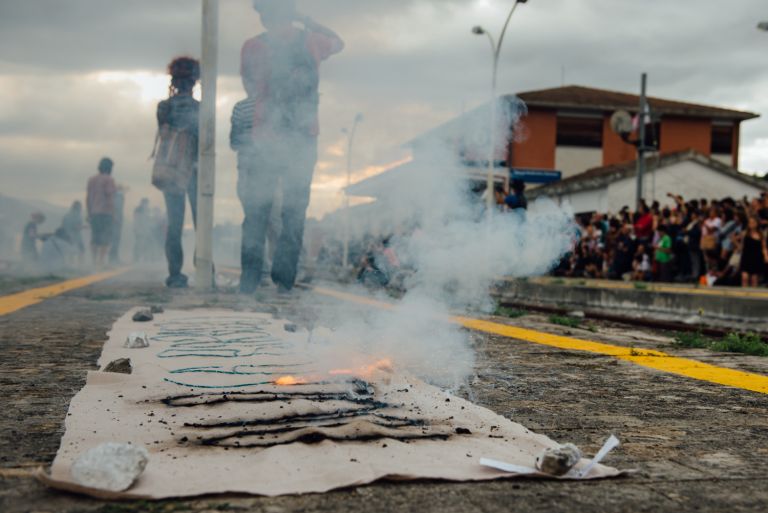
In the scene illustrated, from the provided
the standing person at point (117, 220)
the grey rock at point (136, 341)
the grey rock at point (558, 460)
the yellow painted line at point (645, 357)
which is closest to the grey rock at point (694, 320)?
the yellow painted line at point (645, 357)

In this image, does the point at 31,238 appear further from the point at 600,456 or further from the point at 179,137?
the point at 600,456

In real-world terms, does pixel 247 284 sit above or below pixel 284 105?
below

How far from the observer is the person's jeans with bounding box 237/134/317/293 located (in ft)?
27.1

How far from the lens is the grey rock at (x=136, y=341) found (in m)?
4.53

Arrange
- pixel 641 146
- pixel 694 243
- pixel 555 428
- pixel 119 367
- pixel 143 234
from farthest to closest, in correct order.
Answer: pixel 143 234 → pixel 641 146 → pixel 694 243 → pixel 119 367 → pixel 555 428

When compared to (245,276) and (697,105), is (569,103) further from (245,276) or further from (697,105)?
(245,276)

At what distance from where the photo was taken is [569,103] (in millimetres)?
36750

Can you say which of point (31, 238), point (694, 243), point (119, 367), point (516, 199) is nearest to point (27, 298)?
point (516, 199)

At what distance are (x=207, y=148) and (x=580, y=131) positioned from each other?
32103 millimetres

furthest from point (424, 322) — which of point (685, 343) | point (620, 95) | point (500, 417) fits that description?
Answer: point (620, 95)

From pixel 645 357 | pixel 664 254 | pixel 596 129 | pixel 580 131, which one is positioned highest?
pixel 596 129

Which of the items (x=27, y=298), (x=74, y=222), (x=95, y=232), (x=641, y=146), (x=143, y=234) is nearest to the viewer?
(x=27, y=298)

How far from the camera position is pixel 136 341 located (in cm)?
456

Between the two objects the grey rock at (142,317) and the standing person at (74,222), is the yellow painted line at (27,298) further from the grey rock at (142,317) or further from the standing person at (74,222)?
the standing person at (74,222)
